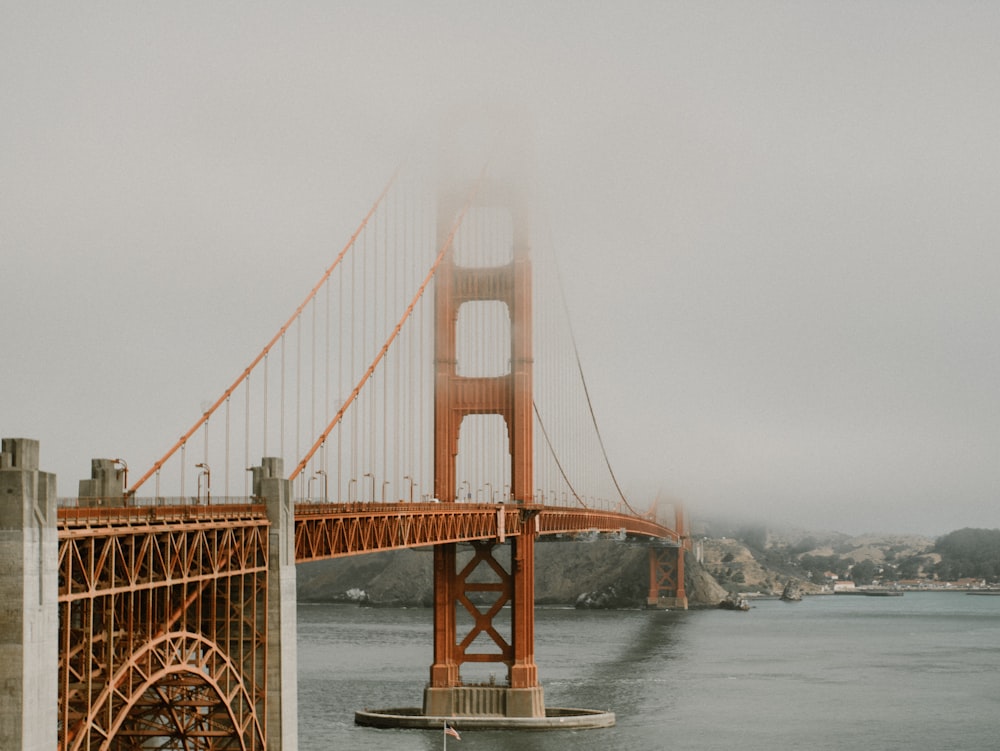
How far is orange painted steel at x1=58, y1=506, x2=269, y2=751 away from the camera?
26797 millimetres

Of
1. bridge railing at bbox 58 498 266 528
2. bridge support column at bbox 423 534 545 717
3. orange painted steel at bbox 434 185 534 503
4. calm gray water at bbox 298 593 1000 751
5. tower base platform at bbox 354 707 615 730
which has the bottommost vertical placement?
calm gray water at bbox 298 593 1000 751

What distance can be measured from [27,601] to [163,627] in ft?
21.8

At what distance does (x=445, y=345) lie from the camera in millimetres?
65188

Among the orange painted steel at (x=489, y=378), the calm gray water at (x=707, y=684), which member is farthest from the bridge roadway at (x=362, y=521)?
the calm gray water at (x=707, y=684)

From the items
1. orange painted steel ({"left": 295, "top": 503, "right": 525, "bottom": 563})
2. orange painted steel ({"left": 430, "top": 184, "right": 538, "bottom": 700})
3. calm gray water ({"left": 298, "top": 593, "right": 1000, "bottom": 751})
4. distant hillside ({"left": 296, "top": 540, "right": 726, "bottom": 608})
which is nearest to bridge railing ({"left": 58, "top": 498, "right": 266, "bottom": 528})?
orange painted steel ({"left": 295, "top": 503, "right": 525, "bottom": 563})

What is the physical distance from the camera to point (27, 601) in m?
23.9

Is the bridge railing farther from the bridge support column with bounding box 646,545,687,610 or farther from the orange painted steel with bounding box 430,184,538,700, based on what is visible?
the bridge support column with bounding box 646,545,687,610

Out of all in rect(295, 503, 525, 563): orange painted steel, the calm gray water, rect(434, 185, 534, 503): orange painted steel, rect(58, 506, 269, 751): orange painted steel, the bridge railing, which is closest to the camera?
the bridge railing

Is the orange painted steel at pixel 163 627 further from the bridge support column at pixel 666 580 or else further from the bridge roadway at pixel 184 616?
the bridge support column at pixel 666 580

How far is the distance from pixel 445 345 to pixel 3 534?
41.8m

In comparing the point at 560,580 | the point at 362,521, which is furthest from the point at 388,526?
the point at 560,580

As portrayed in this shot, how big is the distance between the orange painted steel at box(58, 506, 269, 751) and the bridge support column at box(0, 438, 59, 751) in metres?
0.97

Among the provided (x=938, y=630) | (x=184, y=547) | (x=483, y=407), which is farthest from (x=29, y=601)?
(x=938, y=630)

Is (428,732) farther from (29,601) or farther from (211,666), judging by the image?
(29,601)
